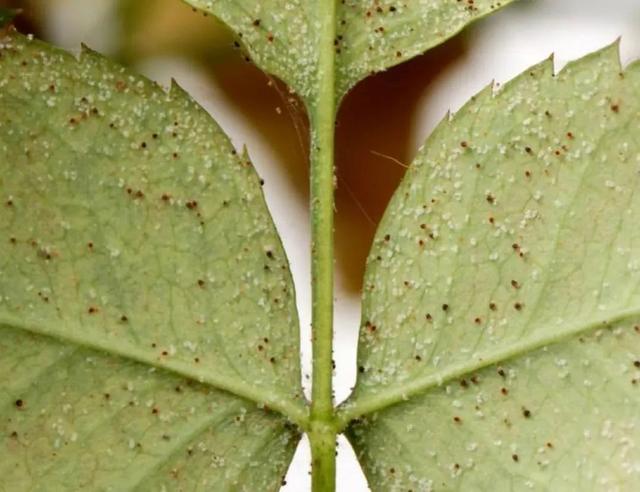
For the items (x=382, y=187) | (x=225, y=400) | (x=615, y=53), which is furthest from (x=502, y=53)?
(x=225, y=400)

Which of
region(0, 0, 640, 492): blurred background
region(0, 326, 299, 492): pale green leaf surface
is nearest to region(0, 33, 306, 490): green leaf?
region(0, 326, 299, 492): pale green leaf surface

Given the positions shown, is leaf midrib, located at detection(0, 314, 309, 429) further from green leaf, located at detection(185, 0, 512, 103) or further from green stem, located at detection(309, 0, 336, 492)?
green leaf, located at detection(185, 0, 512, 103)

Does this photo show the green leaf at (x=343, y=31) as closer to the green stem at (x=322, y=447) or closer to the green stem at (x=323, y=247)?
the green stem at (x=323, y=247)

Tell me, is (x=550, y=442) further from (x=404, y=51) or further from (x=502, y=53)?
(x=502, y=53)

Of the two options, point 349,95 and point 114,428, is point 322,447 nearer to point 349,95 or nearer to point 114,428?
point 114,428

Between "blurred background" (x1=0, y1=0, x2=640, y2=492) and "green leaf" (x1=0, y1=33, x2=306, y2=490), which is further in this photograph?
"blurred background" (x1=0, y1=0, x2=640, y2=492)

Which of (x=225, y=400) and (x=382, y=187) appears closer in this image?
(x=225, y=400)
